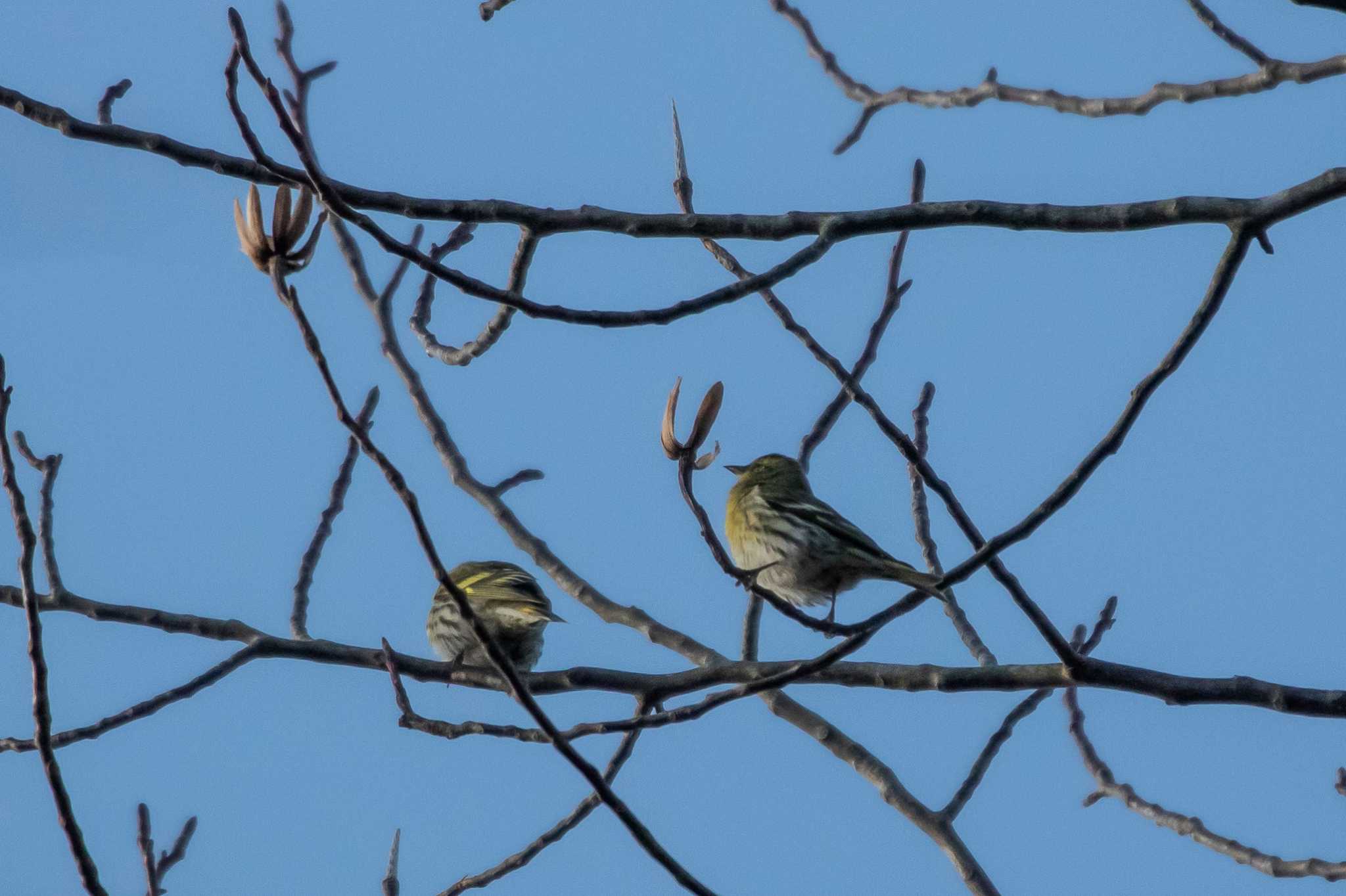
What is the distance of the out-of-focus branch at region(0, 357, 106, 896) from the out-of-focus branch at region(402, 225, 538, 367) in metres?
1.11

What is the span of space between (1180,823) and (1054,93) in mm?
2526

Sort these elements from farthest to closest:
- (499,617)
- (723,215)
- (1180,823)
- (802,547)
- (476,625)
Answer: (499,617) → (802,547) → (1180,823) → (723,215) → (476,625)

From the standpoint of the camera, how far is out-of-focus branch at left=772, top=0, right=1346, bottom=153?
4676 mm

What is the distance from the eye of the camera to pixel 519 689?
8.42ft

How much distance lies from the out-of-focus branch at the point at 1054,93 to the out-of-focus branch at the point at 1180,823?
1.95 m

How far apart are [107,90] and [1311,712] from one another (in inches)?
114

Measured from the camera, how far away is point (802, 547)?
582 centimetres

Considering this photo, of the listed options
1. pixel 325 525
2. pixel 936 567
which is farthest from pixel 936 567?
pixel 325 525

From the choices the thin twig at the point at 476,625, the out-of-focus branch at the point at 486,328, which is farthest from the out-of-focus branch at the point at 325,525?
the thin twig at the point at 476,625

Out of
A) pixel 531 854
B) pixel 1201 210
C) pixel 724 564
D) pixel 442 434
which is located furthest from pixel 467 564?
pixel 1201 210

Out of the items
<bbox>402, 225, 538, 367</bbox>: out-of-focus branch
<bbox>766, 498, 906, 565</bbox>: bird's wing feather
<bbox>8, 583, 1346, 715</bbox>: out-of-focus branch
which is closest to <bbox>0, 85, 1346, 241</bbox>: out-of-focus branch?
<bbox>402, 225, 538, 367</bbox>: out-of-focus branch

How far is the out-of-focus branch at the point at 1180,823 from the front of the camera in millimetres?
4191

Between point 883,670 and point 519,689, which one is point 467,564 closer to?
point 883,670

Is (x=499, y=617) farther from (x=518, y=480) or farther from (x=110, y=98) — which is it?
(x=110, y=98)
